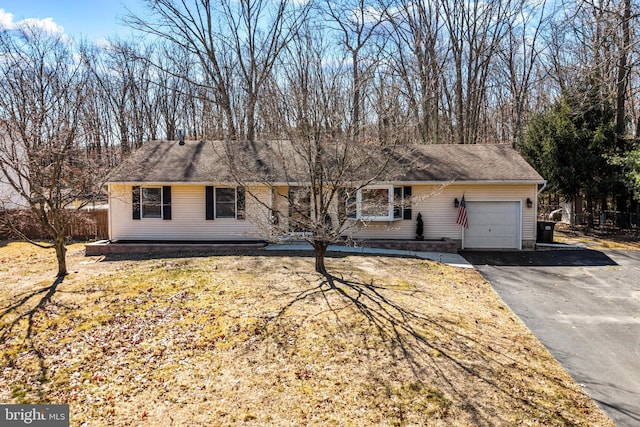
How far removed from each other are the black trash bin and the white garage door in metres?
2.15

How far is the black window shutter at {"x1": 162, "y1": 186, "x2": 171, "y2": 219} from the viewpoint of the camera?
13.5m

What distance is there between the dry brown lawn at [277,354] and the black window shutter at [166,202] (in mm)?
4893

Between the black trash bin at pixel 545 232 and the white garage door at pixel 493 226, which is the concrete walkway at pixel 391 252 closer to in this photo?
the white garage door at pixel 493 226

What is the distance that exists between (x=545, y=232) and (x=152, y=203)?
1448 cm

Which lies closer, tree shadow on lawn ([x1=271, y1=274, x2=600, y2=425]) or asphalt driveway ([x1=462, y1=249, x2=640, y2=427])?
tree shadow on lawn ([x1=271, y1=274, x2=600, y2=425])

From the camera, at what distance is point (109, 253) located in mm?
12508

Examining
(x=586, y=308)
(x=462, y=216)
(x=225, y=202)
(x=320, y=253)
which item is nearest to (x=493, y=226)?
(x=462, y=216)

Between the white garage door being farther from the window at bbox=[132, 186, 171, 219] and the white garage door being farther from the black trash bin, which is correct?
the window at bbox=[132, 186, 171, 219]

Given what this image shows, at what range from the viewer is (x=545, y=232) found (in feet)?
49.7

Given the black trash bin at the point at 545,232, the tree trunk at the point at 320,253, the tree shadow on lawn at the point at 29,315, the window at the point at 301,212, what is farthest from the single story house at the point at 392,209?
the tree shadow on lawn at the point at 29,315

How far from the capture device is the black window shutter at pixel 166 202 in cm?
1350

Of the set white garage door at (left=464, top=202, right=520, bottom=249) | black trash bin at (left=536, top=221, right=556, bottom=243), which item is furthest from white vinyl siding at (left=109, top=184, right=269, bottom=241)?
black trash bin at (left=536, top=221, right=556, bottom=243)

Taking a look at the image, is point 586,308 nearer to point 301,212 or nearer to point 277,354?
point 301,212

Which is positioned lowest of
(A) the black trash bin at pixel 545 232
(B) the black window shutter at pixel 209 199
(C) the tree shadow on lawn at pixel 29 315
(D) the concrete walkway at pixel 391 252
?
(C) the tree shadow on lawn at pixel 29 315
